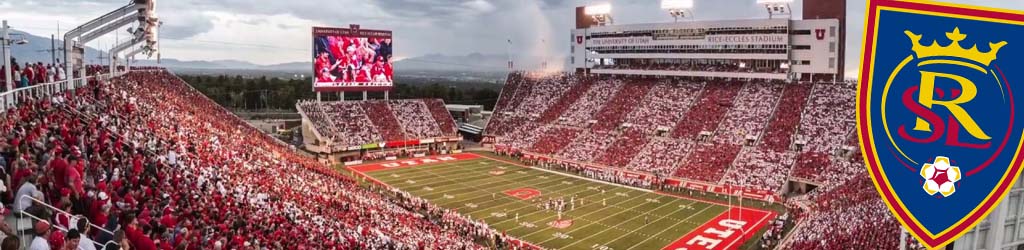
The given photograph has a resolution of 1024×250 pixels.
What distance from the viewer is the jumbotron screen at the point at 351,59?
46.9 meters

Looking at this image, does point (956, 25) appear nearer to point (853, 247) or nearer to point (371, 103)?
point (853, 247)

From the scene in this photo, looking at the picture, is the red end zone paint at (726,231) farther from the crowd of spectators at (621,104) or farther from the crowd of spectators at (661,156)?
the crowd of spectators at (621,104)

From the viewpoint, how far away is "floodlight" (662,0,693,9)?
51.6m

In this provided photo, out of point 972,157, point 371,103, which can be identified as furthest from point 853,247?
point 371,103

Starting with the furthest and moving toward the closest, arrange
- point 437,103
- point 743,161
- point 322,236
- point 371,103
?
point 437,103, point 371,103, point 743,161, point 322,236

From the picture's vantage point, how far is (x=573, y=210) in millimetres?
29156

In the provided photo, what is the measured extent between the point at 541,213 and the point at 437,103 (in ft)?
94.6

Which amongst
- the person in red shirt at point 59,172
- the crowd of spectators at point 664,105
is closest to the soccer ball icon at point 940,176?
the person in red shirt at point 59,172

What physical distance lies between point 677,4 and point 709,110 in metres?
11.0

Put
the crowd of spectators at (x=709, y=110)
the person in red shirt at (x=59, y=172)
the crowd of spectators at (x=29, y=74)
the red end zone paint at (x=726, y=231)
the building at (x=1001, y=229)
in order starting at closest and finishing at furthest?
the person in red shirt at (x=59, y=172) → the building at (x=1001, y=229) → the crowd of spectators at (x=29, y=74) → the red end zone paint at (x=726, y=231) → the crowd of spectators at (x=709, y=110)

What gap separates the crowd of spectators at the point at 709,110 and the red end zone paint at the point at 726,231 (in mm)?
13140

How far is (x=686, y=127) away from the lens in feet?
141

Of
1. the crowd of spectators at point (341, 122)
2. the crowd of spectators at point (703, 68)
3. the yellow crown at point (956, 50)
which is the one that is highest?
the crowd of spectators at point (703, 68)

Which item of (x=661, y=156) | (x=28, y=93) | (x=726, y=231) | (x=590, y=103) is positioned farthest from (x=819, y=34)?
(x=28, y=93)
